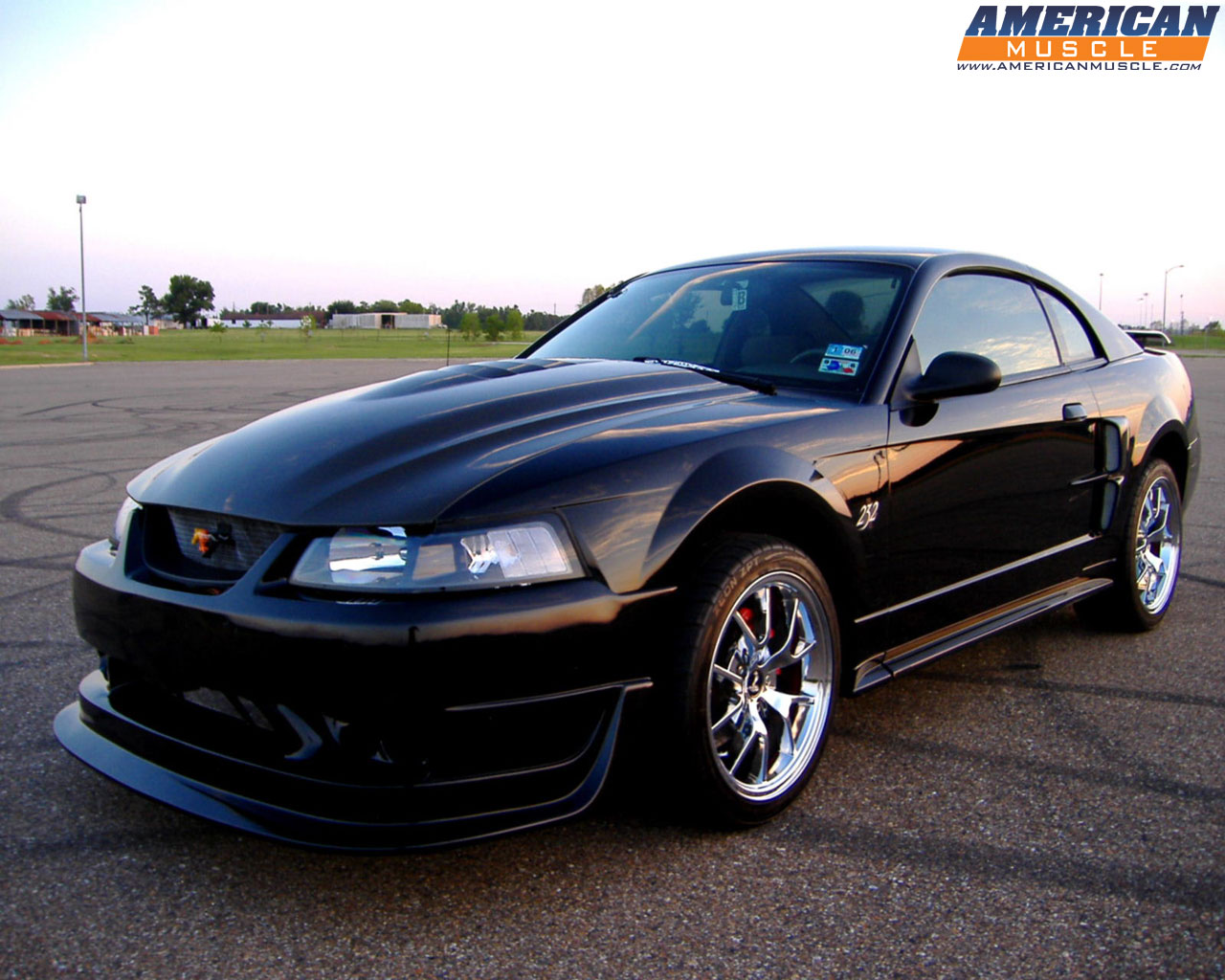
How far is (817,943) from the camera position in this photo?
2.11 metres

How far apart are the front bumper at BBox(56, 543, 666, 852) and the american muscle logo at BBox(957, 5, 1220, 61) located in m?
15.3

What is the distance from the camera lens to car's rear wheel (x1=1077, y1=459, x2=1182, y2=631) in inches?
165

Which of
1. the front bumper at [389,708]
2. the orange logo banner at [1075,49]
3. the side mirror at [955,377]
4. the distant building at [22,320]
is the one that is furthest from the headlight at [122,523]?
the distant building at [22,320]

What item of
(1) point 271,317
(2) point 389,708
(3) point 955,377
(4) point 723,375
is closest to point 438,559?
(2) point 389,708

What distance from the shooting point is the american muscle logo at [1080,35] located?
15031 mm

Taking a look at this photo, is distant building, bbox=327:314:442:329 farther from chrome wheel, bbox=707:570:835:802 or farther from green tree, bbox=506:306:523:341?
chrome wheel, bbox=707:570:835:802

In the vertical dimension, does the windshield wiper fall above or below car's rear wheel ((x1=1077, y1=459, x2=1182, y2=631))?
above

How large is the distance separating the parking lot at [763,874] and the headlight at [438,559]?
203 mm

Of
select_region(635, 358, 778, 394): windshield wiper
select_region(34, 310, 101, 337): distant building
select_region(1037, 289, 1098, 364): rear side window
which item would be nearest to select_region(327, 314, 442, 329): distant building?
select_region(34, 310, 101, 337): distant building

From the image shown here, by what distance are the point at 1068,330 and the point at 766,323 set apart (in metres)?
1.43

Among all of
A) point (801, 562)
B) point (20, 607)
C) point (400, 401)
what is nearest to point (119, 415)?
point (20, 607)

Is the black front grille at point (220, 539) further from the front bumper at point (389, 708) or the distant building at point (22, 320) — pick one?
the distant building at point (22, 320)

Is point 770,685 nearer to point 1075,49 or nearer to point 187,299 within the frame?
point 1075,49

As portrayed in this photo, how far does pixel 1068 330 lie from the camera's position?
4.09 m
